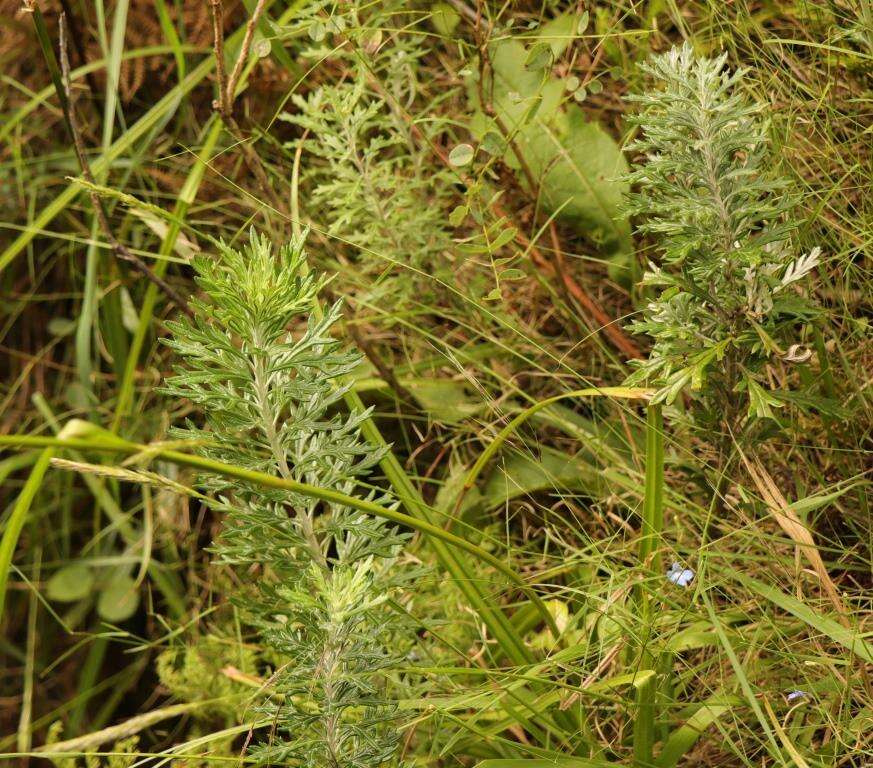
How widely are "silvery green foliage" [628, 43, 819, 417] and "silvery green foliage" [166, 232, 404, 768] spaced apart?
0.46m

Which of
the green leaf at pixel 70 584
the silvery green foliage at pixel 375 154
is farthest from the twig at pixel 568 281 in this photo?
the green leaf at pixel 70 584

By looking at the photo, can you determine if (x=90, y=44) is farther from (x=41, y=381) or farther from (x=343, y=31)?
(x=343, y=31)

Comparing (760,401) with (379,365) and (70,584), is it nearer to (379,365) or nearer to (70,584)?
(379,365)

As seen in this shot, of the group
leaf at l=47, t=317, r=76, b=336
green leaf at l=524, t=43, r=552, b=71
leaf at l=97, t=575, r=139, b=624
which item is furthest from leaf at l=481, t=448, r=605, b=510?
leaf at l=47, t=317, r=76, b=336

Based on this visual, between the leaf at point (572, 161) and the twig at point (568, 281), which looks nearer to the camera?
the twig at point (568, 281)

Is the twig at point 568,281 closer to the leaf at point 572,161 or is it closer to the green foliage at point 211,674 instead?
the leaf at point 572,161

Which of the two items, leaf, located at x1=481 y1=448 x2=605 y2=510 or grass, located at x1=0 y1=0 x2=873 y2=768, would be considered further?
leaf, located at x1=481 y1=448 x2=605 y2=510

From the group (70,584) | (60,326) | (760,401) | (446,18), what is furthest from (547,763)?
(60,326)

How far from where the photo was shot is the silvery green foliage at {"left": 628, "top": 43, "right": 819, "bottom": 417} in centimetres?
130

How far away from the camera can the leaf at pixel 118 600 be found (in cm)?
245

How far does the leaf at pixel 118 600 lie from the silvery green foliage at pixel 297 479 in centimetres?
135

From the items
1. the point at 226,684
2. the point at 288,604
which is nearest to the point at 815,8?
the point at 288,604

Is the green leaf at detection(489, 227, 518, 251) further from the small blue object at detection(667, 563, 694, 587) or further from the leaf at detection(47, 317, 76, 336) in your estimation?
the leaf at detection(47, 317, 76, 336)

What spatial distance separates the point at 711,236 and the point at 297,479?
0.64 metres
